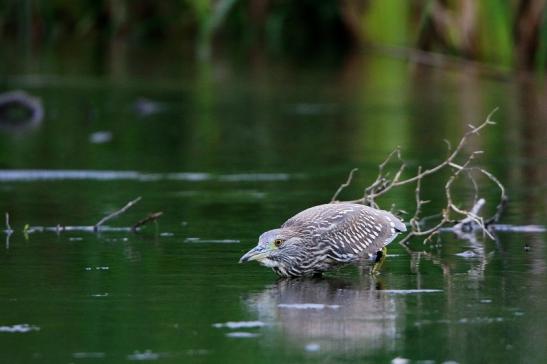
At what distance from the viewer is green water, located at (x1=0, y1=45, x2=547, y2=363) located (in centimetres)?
642

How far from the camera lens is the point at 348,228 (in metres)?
7.97

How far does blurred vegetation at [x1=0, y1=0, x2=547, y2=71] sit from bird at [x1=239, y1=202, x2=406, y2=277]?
51.6 ft

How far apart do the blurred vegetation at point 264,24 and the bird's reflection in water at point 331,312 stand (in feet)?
53.2

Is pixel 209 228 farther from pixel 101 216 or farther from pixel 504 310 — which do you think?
pixel 504 310

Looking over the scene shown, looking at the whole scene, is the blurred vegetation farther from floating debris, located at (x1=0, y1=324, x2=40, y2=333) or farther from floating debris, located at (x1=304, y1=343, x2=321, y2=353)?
floating debris, located at (x1=304, y1=343, x2=321, y2=353)

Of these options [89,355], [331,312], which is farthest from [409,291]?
[89,355]

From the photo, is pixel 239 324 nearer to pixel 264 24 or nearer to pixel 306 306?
pixel 306 306

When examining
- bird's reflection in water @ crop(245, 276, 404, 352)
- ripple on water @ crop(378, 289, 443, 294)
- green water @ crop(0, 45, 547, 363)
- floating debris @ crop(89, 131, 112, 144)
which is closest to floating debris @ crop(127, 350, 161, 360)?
green water @ crop(0, 45, 547, 363)

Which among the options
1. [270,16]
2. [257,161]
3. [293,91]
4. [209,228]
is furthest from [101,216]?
[270,16]

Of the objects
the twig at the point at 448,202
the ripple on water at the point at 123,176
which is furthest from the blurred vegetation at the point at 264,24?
the twig at the point at 448,202

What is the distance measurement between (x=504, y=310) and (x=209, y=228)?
3211mm

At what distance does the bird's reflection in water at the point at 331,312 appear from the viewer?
635cm

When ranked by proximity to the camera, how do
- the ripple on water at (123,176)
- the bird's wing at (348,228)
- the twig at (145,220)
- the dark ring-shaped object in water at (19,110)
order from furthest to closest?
the dark ring-shaped object in water at (19,110)
the ripple on water at (123,176)
the twig at (145,220)
the bird's wing at (348,228)

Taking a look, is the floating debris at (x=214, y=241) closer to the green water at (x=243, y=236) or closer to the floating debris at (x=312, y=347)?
the green water at (x=243, y=236)
